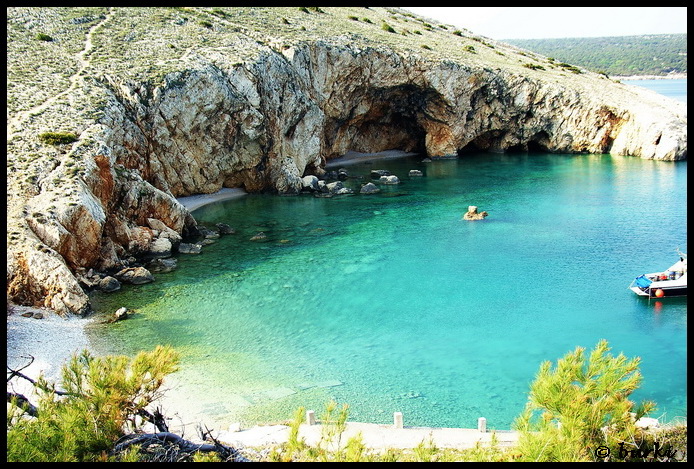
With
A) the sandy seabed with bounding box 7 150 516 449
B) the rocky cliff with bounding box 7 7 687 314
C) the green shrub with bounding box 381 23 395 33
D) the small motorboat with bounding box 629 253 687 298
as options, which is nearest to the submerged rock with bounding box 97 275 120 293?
the rocky cliff with bounding box 7 7 687 314

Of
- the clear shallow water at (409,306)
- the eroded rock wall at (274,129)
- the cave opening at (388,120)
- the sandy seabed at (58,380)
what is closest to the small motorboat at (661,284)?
the clear shallow water at (409,306)

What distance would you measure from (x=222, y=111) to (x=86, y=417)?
45.3 meters

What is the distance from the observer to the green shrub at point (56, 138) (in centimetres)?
4000

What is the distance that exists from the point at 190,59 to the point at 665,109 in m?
61.6

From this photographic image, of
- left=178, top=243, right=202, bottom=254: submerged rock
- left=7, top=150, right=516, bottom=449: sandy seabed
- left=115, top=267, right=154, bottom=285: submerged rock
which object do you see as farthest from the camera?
left=178, top=243, right=202, bottom=254: submerged rock

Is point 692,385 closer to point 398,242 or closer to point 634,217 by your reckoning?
point 398,242

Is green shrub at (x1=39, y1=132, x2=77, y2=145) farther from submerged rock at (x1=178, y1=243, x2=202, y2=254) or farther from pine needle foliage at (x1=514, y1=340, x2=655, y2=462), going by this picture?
pine needle foliage at (x1=514, y1=340, x2=655, y2=462)

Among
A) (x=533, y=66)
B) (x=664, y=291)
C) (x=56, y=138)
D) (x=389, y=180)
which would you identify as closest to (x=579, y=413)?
(x=664, y=291)

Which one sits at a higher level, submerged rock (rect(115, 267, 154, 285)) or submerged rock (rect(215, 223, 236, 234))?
submerged rock (rect(215, 223, 236, 234))

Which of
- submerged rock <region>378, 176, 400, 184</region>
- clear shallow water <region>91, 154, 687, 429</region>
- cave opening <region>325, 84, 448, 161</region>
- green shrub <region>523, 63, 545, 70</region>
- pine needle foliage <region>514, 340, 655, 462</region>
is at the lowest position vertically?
clear shallow water <region>91, 154, 687, 429</region>

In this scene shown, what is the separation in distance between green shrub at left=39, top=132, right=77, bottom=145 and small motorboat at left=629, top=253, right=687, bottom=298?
37.6 meters

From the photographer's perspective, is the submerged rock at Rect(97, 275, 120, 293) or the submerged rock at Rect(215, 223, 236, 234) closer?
the submerged rock at Rect(97, 275, 120, 293)

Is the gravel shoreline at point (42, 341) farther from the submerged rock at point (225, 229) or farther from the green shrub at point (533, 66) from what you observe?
the green shrub at point (533, 66)

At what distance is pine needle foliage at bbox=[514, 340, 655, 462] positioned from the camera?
476 inches
